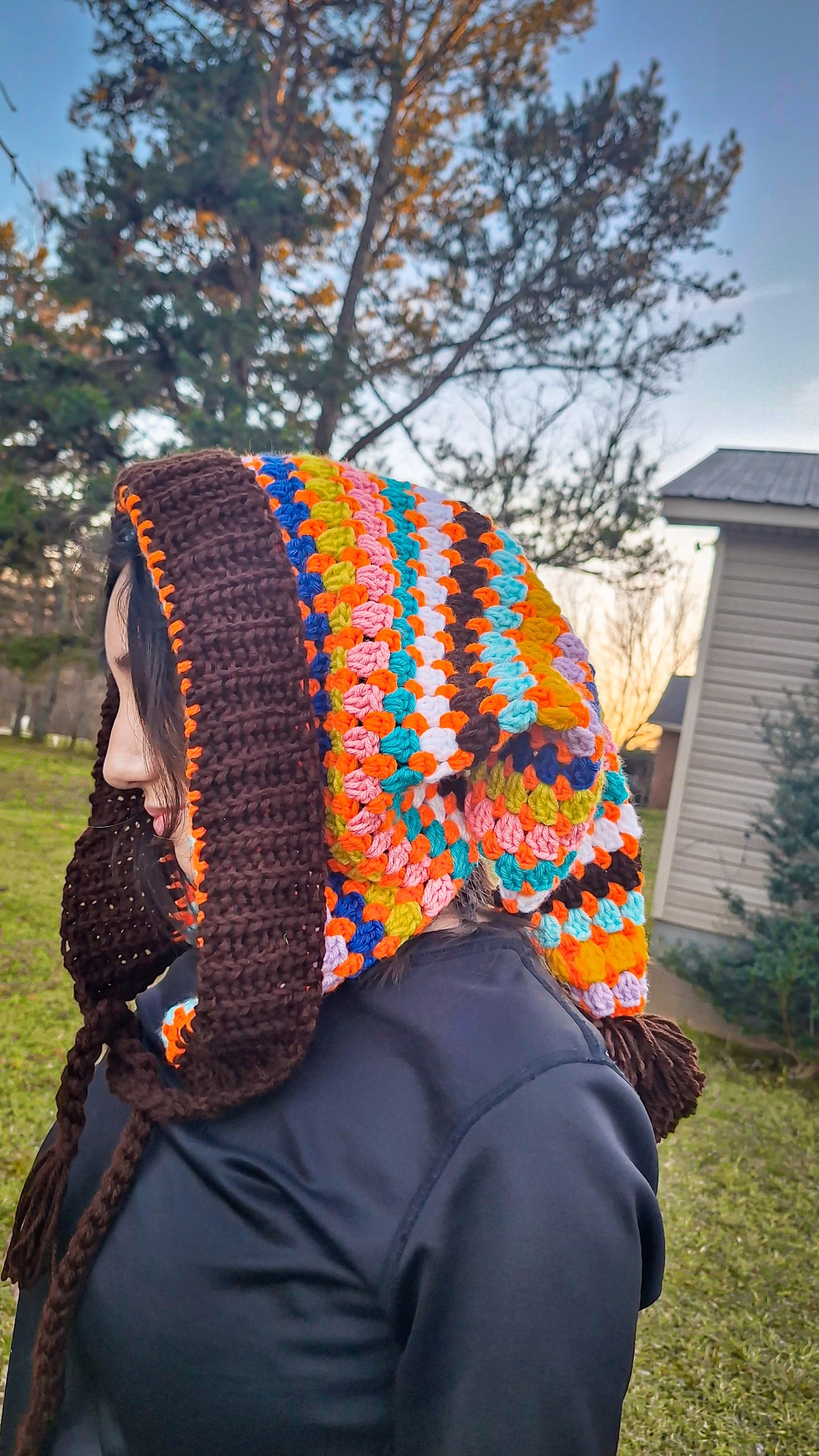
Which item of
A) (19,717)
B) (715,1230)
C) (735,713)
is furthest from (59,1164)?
(19,717)

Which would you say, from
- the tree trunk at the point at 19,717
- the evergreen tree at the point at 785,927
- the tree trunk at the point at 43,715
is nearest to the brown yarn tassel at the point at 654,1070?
the evergreen tree at the point at 785,927

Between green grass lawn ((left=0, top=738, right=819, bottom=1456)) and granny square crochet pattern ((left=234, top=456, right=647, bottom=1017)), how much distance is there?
0.39 meters

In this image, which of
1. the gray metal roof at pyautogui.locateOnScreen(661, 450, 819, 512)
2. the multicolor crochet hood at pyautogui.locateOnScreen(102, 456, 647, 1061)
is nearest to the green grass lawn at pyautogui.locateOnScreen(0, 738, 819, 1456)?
the multicolor crochet hood at pyautogui.locateOnScreen(102, 456, 647, 1061)

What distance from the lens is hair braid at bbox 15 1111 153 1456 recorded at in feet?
3.18

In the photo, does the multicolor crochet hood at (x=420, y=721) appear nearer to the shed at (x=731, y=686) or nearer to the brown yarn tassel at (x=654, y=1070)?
the brown yarn tassel at (x=654, y=1070)

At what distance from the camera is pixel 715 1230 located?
3209mm

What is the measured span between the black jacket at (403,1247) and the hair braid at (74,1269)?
0.02 m

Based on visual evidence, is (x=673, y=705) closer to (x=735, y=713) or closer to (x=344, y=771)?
(x=735, y=713)

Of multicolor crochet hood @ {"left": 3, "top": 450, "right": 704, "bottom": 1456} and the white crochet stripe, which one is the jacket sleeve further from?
the white crochet stripe

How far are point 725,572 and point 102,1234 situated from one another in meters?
5.24

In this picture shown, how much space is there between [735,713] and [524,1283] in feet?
16.7

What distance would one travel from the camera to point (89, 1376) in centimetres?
101

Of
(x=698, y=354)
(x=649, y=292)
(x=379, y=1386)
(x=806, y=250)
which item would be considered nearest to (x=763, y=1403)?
(x=379, y=1386)

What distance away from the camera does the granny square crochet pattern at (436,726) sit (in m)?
0.92
